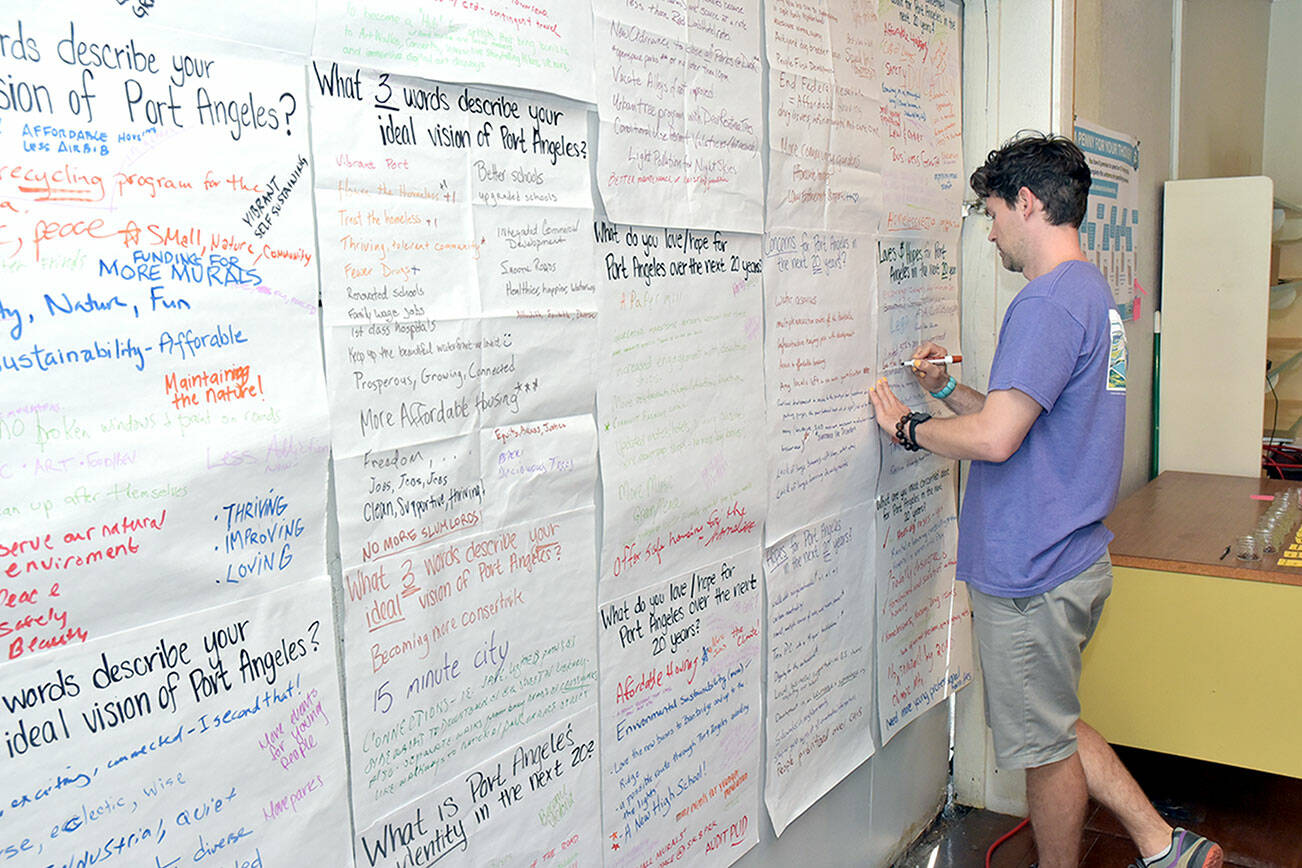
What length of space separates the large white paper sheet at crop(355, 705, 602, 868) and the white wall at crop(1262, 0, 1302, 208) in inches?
205

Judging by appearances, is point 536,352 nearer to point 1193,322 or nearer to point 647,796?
point 647,796

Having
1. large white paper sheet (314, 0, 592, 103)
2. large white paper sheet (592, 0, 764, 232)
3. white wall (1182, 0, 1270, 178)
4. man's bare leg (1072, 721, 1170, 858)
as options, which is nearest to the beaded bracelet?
large white paper sheet (592, 0, 764, 232)

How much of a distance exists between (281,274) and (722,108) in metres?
0.93

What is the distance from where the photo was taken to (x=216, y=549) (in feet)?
3.40

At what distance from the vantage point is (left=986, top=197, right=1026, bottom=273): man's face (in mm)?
2232

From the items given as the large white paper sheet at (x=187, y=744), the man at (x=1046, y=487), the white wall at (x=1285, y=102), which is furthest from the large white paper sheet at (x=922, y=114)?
the white wall at (x=1285, y=102)

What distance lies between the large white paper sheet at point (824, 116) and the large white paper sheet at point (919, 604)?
0.71 metres

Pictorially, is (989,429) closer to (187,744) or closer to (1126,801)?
(1126,801)

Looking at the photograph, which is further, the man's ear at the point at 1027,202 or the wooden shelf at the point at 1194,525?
the wooden shelf at the point at 1194,525

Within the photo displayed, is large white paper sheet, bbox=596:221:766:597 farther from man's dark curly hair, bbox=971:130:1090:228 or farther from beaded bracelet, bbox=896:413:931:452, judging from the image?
man's dark curly hair, bbox=971:130:1090:228

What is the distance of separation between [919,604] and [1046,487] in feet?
1.77

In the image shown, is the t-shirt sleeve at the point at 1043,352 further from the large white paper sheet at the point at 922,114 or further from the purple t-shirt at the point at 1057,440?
the large white paper sheet at the point at 922,114

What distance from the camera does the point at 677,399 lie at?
1682 mm

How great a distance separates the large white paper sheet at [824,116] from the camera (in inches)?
75.0
